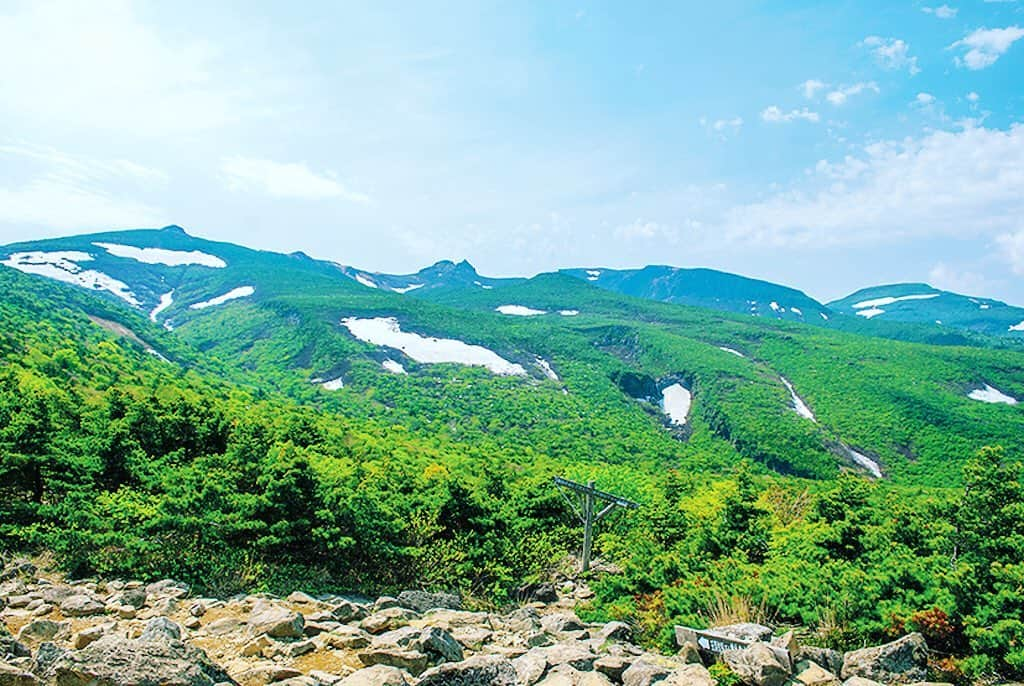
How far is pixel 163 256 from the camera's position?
15900 cm

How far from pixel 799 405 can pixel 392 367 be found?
47259 millimetres

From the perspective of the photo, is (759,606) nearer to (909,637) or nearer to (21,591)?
(909,637)

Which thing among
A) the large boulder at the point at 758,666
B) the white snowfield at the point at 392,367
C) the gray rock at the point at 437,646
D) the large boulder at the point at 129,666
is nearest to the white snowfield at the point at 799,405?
the white snowfield at the point at 392,367

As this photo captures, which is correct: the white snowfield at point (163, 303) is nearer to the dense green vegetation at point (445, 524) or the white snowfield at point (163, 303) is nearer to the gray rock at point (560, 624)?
the dense green vegetation at point (445, 524)

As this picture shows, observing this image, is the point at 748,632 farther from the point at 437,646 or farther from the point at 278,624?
the point at 278,624

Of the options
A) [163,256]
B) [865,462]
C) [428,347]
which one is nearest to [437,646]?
[865,462]

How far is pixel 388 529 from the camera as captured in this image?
1503 centimetres

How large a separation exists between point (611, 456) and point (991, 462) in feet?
145

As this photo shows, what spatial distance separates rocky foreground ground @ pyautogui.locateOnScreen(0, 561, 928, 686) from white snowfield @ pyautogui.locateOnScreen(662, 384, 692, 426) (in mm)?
67079

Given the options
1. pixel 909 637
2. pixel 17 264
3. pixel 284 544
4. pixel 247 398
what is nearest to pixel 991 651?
pixel 909 637

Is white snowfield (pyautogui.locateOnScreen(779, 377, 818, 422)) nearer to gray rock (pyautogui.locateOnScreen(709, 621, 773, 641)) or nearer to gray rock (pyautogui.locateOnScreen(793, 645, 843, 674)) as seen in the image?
gray rock (pyautogui.locateOnScreen(709, 621, 773, 641))

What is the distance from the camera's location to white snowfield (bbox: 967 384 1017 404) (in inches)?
2854

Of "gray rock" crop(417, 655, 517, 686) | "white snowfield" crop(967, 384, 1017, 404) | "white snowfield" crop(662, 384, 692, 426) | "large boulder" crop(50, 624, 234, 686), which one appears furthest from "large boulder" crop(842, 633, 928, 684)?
"white snowfield" crop(967, 384, 1017, 404)

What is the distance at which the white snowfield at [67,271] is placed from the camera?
122375 mm
